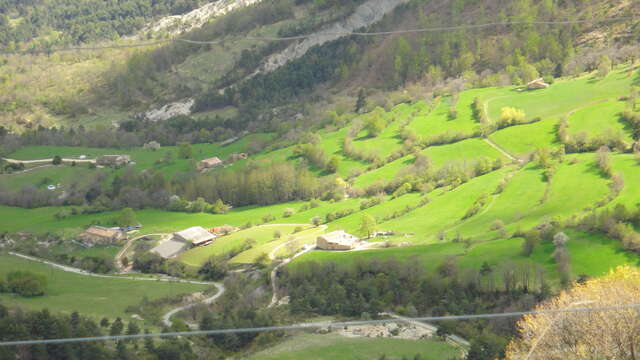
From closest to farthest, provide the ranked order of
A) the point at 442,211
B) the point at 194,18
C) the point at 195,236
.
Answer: the point at 442,211 < the point at 195,236 < the point at 194,18

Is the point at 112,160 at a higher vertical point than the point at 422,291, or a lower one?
higher

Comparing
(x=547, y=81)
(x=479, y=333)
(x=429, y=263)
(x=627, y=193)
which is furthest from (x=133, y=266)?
(x=547, y=81)

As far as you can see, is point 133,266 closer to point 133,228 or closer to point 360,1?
point 133,228

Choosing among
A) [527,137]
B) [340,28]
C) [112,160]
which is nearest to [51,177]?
[112,160]

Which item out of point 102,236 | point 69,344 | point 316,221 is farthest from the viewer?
point 102,236

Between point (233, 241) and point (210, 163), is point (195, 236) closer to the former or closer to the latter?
point (233, 241)

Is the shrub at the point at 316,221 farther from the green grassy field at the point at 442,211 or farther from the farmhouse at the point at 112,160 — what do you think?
the farmhouse at the point at 112,160
